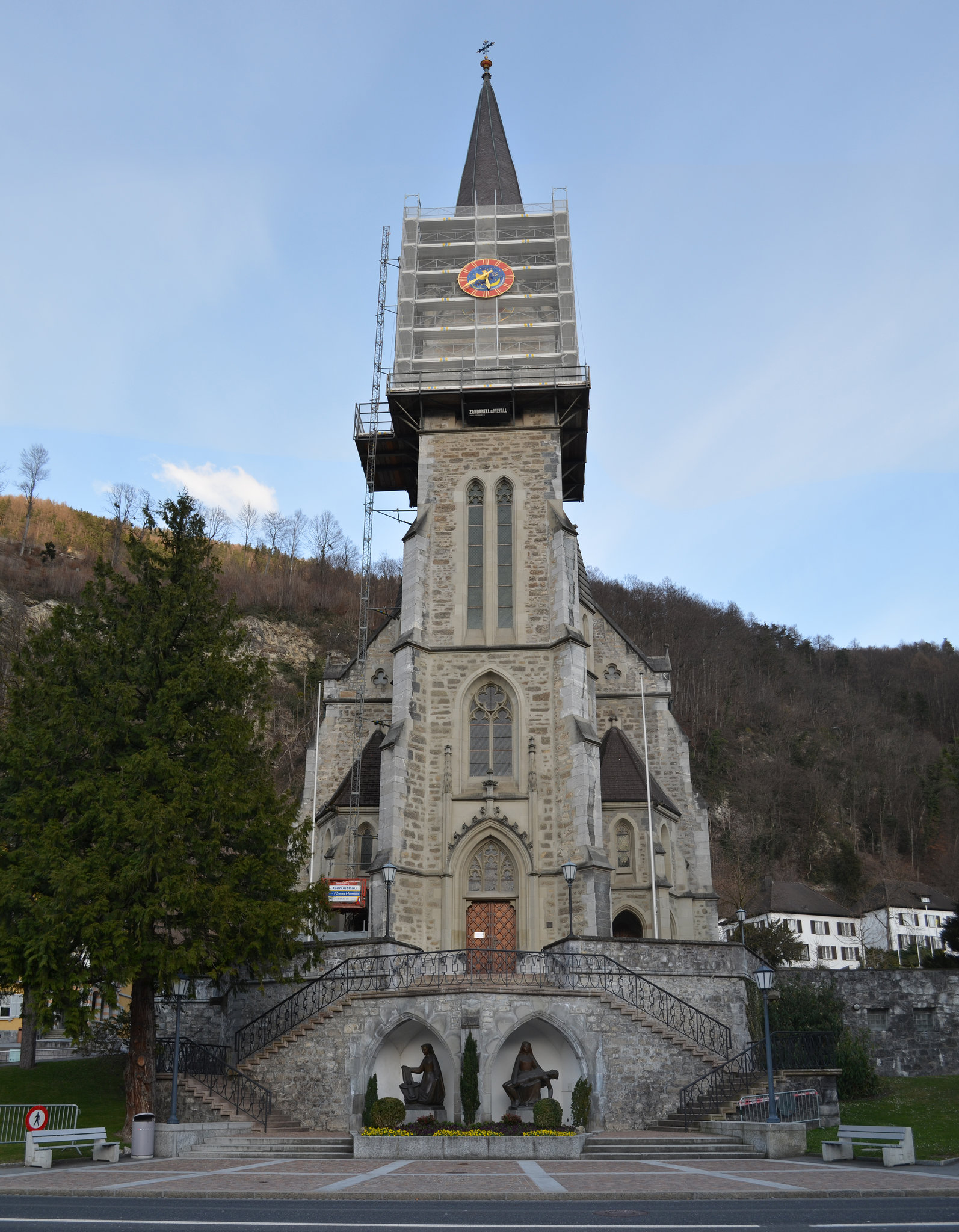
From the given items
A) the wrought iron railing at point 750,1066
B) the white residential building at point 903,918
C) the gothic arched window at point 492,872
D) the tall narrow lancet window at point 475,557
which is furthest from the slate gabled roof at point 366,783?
the white residential building at point 903,918

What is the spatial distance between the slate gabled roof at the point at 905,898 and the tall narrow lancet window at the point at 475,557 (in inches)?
1758

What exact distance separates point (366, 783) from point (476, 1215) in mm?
22080

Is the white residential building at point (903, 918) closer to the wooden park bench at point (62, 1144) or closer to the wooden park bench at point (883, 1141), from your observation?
the wooden park bench at point (883, 1141)

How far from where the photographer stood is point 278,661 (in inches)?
2753

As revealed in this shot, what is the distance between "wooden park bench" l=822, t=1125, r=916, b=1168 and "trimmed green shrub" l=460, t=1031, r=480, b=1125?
6.13 m

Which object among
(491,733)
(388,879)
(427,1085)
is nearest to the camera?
(427,1085)

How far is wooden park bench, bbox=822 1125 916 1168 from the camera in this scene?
50.7 ft

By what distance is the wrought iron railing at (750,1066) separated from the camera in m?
19.9

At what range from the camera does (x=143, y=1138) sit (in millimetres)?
17531

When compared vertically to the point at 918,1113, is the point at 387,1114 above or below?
above

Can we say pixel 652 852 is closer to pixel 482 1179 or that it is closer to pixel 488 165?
pixel 482 1179

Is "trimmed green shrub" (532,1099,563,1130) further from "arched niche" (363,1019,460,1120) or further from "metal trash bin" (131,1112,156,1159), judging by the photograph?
"metal trash bin" (131,1112,156,1159)

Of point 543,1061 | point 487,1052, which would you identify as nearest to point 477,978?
point 487,1052

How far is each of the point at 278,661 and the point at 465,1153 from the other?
180 feet
